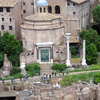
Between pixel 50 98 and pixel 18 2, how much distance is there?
960 inches

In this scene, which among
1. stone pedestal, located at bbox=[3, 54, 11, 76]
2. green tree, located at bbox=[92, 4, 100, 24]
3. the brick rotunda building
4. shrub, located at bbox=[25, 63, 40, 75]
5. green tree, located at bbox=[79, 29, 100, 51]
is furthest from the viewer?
green tree, located at bbox=[92, 4, 100, 24]

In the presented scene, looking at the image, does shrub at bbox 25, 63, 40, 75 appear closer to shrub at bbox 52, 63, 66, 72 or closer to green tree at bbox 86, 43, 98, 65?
shrub at bbox 52, 63, 66, 72

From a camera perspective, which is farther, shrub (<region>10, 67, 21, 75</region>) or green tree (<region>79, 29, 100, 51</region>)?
green tree (<region>79, 29, 100, 51</region>)

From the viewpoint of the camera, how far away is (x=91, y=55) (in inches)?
2719

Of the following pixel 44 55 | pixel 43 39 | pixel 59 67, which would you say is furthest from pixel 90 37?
pixel 44 55

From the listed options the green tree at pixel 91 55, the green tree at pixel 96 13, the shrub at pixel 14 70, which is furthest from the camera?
the green tree at pixel 96 13

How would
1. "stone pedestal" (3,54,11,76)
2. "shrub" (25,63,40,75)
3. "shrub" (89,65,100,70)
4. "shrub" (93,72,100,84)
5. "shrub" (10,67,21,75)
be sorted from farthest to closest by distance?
"stone pedestal" (3,54,11,76) < "shrub" (89,65,100,70) < "shrub" (25,63,40,75) < "shrub" (10,67,21,75) < "shrub" (93,72,100,84)

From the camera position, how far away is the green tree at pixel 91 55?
6888 centimetres

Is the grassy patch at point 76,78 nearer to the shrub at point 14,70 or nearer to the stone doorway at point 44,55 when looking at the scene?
the stone doorway at point 44,55

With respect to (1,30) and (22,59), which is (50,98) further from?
(1,30)

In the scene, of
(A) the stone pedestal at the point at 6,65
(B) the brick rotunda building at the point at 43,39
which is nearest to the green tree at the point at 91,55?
(B) the brick rotunda building at the point at 43,39

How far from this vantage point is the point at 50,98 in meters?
54.8

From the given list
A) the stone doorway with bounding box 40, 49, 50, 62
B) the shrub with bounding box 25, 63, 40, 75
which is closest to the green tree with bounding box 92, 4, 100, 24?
the stone doorway with bounding box 40, 49, 50, 62

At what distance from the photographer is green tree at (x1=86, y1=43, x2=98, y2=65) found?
226 feet
